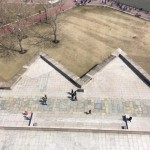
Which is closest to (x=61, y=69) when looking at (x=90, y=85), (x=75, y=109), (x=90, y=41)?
(x=90, y=85)

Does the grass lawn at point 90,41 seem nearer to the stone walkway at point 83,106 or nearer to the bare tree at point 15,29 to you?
the bare tree at point 15,29

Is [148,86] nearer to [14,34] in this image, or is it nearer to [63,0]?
[14,34]

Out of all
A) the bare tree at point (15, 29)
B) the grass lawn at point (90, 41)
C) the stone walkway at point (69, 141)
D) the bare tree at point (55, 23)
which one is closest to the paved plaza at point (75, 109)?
the stone walkway at point (69, 141)

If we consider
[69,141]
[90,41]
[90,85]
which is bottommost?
[69,141]

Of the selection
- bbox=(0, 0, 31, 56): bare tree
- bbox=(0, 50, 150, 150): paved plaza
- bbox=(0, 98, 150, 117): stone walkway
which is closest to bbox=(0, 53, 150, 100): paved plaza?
bbox=(0, 50, 150, 150): paved plaza

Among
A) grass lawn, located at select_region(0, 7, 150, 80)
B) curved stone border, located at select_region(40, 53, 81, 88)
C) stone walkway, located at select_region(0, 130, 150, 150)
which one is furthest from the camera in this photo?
grass lawn, located at select_region(0, 7, 150, 80)

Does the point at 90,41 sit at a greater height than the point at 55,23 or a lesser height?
lesser

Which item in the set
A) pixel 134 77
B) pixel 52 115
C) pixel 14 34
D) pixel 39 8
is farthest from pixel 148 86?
pixel 39 8

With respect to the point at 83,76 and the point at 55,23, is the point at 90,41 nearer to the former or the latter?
the point at 55,23

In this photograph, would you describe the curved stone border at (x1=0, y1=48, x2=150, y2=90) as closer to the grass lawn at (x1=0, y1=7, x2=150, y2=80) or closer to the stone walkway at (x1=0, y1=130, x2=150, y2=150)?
the grass lawn at (x1=0, y1=7, x2=150, y2=80)
